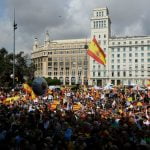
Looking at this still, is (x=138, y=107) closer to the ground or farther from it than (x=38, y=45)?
closer to the ground

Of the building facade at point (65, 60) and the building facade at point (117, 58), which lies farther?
the building facade at point (65, 60)

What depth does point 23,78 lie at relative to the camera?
84.9 metres

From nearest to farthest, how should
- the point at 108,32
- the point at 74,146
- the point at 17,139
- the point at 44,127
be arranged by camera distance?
the point at 74,146 → the point at 17,139 → the point at 44,127 → the point at 108,32

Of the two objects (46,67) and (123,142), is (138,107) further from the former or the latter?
(46,67)

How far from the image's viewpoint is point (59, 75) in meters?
156

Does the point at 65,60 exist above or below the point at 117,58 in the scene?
above

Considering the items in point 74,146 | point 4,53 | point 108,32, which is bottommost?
point 74,146

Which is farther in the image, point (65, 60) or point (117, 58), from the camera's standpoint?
point (65, 60)

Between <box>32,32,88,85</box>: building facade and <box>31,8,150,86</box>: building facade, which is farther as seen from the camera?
<box>32,32,88,85</box>: building facade

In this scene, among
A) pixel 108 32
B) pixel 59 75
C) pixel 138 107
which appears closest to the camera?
pixel 138 107

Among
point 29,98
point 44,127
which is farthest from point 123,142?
point 29,98

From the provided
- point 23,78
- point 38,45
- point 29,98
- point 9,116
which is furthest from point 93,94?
point 38,45

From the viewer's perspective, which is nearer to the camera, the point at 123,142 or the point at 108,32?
the point at 123,142

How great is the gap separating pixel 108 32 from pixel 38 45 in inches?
1944
